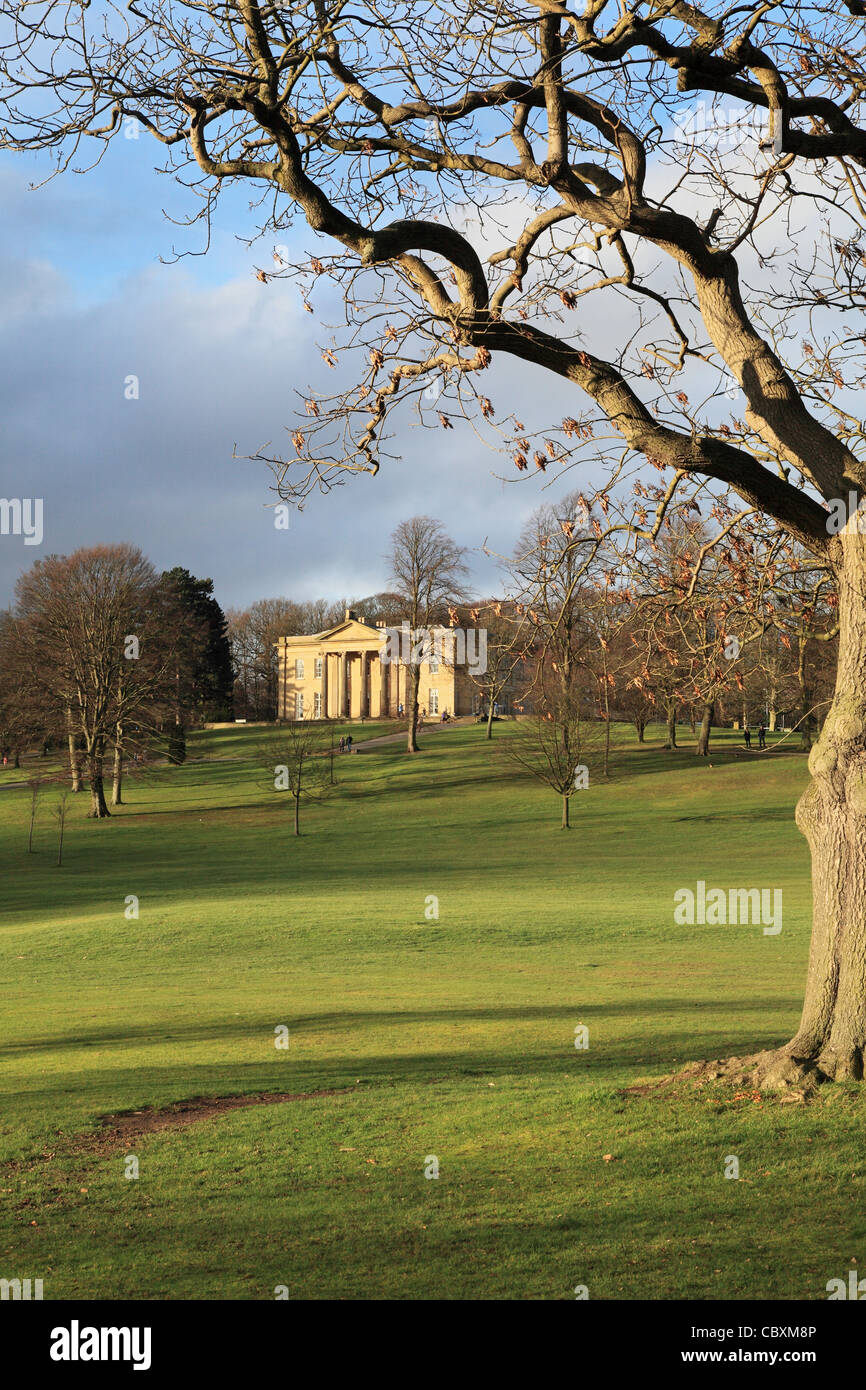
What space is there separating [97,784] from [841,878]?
5091 cm

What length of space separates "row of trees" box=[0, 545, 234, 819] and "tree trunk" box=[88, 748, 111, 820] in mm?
61

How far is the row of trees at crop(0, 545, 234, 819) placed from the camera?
5444 centimetres

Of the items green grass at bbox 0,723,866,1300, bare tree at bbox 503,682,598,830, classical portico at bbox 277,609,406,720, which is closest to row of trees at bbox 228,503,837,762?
green grass at bbox 0,723,866,1300

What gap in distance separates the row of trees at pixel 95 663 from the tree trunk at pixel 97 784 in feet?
0.20

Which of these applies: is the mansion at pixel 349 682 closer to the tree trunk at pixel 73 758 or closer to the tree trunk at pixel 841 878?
the tree trunk at pixel 73 758

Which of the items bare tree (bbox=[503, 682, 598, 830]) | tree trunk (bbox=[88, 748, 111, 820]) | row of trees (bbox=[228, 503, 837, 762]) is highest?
row of trees (bbox=[228, 503, 837, 762])

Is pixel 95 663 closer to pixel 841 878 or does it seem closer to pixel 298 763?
pixel 298 763

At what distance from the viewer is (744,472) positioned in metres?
8.27

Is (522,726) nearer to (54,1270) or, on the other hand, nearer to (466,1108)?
(466,1108)

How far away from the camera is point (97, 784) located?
55438 mm

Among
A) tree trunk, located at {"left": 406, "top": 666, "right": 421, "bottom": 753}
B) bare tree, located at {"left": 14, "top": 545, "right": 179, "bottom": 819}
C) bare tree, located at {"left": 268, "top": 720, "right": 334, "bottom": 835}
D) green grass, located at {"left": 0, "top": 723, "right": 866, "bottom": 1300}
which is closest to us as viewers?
green grass, located at {"left": 0, "top": 723, "right": 866, "bottom": 1300}

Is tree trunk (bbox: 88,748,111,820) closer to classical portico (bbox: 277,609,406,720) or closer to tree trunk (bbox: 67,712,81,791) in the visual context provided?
tree trunk (bbox: 67,712,81,791)

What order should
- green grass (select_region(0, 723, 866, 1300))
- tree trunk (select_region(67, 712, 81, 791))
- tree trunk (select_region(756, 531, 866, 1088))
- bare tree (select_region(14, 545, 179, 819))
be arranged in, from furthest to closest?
bare tree (select_region(14, 545, 179, 819)) → tree trunk (select_region(67, 712, 81, 791)) → tree trunk (select_region(756, 531, 866, 1088)) → green grass (select_region(0, 723, 866, 1300))

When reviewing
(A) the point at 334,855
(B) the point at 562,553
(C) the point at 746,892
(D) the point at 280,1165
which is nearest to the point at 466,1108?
(D) the point at 280,1165
